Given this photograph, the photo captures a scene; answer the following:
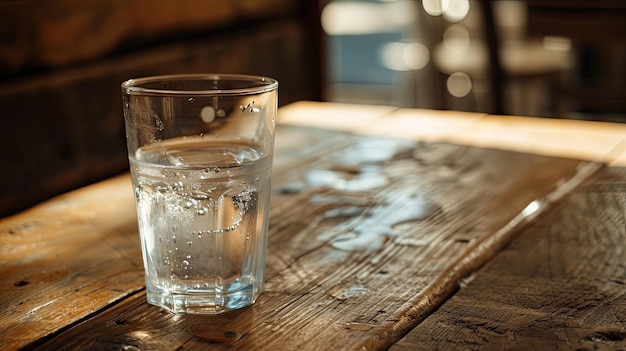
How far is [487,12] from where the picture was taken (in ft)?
8.44

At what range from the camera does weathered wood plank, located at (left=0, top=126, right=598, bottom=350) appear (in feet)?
2.07

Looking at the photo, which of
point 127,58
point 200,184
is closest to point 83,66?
point 127,58

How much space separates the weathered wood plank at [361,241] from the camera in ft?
2.07

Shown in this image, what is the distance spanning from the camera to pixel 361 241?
867mm

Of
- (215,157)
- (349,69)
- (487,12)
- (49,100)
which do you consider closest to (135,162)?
(215,157)

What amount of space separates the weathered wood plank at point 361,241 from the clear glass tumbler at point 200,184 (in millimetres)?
27

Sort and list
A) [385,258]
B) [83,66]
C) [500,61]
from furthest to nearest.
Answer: [500,61], [83,66], [385,258]

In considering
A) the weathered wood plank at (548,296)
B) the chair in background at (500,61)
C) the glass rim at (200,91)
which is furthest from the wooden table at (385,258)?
→ the chair in background at (500,61)

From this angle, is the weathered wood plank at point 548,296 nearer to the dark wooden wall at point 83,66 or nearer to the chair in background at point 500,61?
the dark wooden wall at point 83,66

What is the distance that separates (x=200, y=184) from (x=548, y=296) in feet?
0.94

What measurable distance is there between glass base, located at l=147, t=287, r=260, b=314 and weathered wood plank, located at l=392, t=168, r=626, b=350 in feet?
0.44

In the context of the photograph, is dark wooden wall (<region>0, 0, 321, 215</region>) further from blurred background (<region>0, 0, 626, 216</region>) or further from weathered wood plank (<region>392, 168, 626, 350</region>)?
weathered wood plank (<region>392, 168, 626, 350</region>)

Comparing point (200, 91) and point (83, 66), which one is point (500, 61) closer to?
point (83, 66)

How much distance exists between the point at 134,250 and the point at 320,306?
0.78 feet
